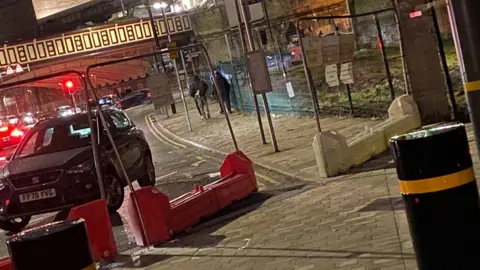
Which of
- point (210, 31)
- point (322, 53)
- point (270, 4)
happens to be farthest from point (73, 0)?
point (322, 53)

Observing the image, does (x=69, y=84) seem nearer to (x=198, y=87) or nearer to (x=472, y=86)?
(x=198, y=87)

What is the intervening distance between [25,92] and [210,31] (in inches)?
772

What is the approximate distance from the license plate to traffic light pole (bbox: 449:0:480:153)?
718 cm

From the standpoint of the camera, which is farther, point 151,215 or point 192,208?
point 192,208

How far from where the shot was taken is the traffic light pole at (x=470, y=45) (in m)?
4.81

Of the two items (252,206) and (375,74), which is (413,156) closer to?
(252,206)

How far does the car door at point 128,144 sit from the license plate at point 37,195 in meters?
1.59

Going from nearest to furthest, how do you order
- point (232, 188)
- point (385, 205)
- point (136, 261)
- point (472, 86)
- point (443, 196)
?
point (443, 196), point (472, 86), point (136, 261), point (385, 205), point (232, 188)

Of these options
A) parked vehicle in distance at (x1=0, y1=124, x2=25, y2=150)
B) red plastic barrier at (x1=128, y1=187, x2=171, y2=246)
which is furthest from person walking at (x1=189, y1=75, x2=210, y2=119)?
red plastic barrier at (x1=128, y1=187, x2=171, y2=246)

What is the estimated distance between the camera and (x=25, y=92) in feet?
164

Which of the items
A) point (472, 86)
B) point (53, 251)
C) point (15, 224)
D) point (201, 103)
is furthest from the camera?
point (201, 103)

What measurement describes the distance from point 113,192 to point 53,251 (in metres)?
7.21

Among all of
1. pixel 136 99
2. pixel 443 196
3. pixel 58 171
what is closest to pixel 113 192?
pixel 58 171

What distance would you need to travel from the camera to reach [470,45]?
16.2 ft
